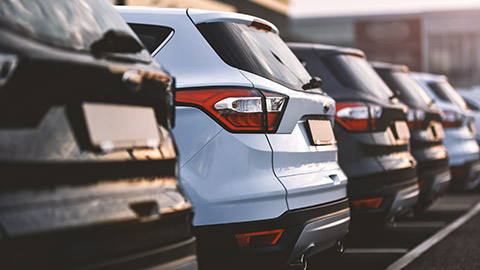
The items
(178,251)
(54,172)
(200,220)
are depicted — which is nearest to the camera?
(54,172)

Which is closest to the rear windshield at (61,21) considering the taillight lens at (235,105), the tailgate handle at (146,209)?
the tailgate handle at (146,209)

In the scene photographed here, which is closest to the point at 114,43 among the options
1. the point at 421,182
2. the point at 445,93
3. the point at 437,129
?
the point at 421,182

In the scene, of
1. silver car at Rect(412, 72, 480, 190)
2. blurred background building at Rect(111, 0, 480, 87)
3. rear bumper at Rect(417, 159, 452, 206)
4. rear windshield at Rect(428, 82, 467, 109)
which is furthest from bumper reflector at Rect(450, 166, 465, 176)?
blurred background building at Rect(111, 0, 480, 87)

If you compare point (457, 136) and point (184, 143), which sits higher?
point (184, 143)

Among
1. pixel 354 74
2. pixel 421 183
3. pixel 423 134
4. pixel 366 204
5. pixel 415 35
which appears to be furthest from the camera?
pixel 415 35

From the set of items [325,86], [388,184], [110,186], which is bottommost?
[388,184]

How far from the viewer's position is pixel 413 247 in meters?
7.68

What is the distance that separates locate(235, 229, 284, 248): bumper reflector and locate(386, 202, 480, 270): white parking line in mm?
2194

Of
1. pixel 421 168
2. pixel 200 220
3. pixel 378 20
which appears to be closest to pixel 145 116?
pixel 200 220

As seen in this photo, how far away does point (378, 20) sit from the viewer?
244 feet

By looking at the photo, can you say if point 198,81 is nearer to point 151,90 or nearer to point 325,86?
point 151,90

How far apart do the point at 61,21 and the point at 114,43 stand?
0.25 m

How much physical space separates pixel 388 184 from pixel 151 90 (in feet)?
13.4

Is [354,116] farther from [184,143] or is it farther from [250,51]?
[184,143]
